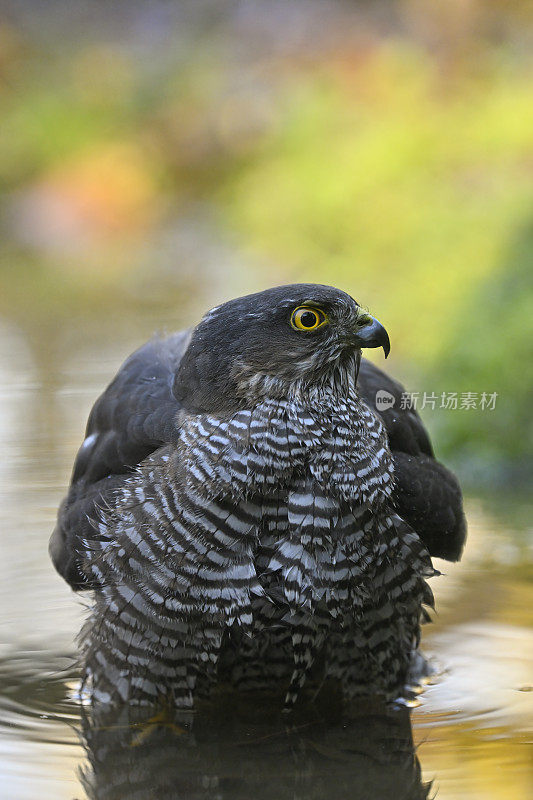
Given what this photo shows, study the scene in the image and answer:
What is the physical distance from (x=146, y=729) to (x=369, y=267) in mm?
7650

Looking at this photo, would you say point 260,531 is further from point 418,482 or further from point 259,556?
point 418,482

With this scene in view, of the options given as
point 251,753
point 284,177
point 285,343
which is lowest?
point 251,753

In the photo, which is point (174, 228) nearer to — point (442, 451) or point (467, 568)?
point (442, 451)

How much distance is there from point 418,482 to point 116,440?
1.06 meters

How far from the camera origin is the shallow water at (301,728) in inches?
138

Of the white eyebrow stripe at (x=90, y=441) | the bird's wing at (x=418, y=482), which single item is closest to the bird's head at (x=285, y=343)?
the bird's wing at (x=418, y=482)

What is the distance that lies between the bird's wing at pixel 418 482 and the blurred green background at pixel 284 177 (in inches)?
87.1

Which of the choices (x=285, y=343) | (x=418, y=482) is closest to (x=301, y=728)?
(x=418, y=482)

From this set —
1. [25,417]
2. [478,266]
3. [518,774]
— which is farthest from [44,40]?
[518,774]

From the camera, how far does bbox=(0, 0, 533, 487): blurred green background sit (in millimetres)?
8055

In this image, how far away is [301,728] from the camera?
3.96 metres

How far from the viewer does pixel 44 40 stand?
1975 cm

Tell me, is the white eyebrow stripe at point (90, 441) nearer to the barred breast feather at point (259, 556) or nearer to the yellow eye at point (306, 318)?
the barred breast feather at point (259, 556)

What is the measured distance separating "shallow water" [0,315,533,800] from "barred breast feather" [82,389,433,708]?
0.60 feet
